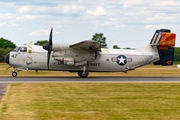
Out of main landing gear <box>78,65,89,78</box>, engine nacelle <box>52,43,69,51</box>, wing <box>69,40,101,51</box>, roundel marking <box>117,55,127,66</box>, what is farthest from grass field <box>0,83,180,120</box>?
roundel marking <box>117,55,127,66</box>

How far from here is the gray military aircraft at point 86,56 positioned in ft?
69.7

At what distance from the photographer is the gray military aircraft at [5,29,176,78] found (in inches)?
836

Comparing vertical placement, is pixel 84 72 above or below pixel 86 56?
below

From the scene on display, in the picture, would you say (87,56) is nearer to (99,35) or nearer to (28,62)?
(28,62)

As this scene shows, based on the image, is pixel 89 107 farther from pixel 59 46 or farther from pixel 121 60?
pixel 121 60

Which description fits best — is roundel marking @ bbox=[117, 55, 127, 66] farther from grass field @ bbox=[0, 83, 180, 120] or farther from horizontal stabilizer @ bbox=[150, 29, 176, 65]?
grass field @ bbox=[0, 83, 180, 120]

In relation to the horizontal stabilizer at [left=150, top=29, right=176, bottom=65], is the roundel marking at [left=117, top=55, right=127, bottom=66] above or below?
below

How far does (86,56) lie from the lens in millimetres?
21891

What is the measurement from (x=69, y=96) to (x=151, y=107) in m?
4.52

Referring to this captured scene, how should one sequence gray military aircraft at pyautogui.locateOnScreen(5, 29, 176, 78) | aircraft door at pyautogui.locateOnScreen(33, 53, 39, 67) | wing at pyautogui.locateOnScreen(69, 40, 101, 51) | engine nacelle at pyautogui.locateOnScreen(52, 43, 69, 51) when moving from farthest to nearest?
aircraft door at pyautogui.locateOnScreen(33, 53, 39, 67)
gray military aircraft at pyautogui.locateOnScreen(5, 29, 176, 78)
engine nacelle at pyautogui.locateOnScreen(52, 43, 69, 51)
wing at pyautogui.locateOnScreen(69, 40, 101, 51)

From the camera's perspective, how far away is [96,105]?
10.0 m

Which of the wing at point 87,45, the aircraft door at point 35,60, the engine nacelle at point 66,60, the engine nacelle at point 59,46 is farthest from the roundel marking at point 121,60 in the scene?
the aircraft door at point 35,60

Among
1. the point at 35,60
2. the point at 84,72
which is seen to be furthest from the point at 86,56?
the point at 35,60

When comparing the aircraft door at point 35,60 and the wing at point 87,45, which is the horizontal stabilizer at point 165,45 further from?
the aircraft door at point 35,60
